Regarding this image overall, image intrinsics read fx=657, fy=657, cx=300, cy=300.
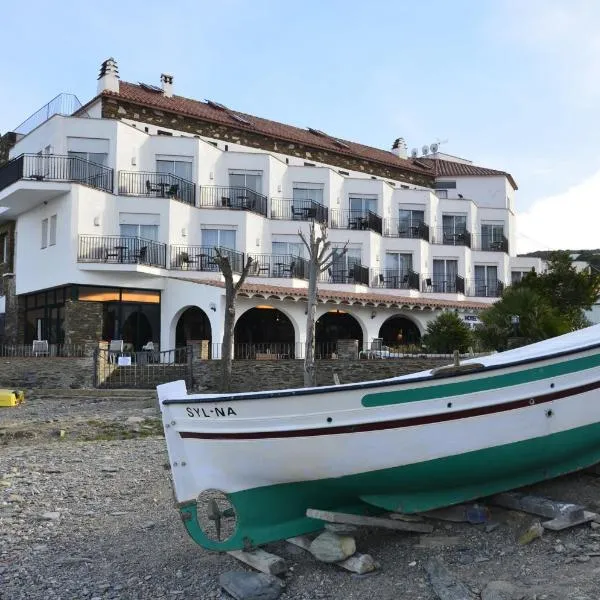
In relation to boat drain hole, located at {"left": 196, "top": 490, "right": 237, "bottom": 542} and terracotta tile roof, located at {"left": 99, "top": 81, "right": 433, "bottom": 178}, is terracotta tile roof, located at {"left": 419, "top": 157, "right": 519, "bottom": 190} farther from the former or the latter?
boat drain hole, located at {"left": 196, "top": 490, "right": 237, "bottom": 542}

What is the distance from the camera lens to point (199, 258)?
86.5ft

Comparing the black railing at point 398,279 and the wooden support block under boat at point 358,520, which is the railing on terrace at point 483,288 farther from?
the wooden support block under boat at point 358,520

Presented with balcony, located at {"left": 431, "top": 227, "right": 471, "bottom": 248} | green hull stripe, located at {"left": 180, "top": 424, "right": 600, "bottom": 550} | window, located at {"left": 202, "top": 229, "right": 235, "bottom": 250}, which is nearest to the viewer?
green hull stripe, located at {"left": 180, "top": 424, "right": 600, "bottom": 550}

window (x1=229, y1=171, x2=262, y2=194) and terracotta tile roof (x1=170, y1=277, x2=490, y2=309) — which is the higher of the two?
window (x1=229, y1=171, x2=262, y2=194)

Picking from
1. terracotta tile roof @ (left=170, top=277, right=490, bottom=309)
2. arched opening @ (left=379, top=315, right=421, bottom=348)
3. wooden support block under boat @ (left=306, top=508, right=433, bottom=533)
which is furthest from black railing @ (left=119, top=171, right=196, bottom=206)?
wooden support block under boat @ (left=306, top=508, right=433, bottom=533)

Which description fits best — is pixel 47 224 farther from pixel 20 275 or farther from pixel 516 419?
pixel 516 419

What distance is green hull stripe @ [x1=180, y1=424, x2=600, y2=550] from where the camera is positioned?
5895mm

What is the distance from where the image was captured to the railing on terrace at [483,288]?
3435cm

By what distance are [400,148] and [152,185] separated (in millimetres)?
18455

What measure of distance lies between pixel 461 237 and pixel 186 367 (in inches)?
770

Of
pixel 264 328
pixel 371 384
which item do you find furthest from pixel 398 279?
pixel 371 384

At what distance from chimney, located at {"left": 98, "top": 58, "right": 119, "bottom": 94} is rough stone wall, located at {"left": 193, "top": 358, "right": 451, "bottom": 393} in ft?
44.7

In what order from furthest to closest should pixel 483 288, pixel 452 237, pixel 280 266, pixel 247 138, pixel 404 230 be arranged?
pixel 483 288 < pixel 452 237 < pixel 404 230 < pixel 247 138 < pixel 280 266

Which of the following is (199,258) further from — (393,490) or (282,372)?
(393,490)
